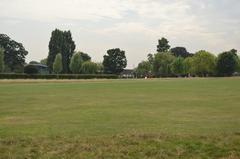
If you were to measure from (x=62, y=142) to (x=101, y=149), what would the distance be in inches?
45.9

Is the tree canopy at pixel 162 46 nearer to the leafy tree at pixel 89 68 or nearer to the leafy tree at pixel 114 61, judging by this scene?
the leafy tree at pixel 114 61

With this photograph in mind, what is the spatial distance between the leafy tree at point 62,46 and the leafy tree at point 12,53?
10798mm

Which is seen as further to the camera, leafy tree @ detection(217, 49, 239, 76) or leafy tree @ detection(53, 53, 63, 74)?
leafy tree @ detection(217, 49, 239, 76)

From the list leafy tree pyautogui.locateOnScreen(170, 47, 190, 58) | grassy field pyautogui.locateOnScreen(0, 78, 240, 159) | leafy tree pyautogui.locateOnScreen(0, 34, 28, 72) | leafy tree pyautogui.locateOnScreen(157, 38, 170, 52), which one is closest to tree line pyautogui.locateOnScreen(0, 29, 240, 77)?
leafy tree pyautogui.locateOnScreen(0, 34, 28, 72)

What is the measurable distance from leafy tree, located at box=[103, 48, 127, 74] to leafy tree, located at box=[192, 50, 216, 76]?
89.2 feet

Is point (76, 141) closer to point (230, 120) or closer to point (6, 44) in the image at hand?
point (230, 120)

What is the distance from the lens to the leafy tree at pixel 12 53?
466 feet

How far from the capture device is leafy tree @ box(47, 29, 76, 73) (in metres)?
137

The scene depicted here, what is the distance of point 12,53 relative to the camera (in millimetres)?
142250

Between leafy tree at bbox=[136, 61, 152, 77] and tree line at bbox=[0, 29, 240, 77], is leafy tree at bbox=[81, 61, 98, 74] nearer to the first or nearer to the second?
tree line at bbox=[0, 29, 240, 77]

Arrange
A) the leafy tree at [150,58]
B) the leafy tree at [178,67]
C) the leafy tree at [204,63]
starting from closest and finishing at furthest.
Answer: the leafy tree at [204,63], the leafy tree at [178,67], the leafy tree at [150,58]

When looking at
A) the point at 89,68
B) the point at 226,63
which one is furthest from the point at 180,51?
the point at 89,68

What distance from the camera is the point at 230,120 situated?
55.2 feet

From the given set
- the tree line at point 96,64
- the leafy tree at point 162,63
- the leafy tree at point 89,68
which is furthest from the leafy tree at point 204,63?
the leafy tree at point 89,68
